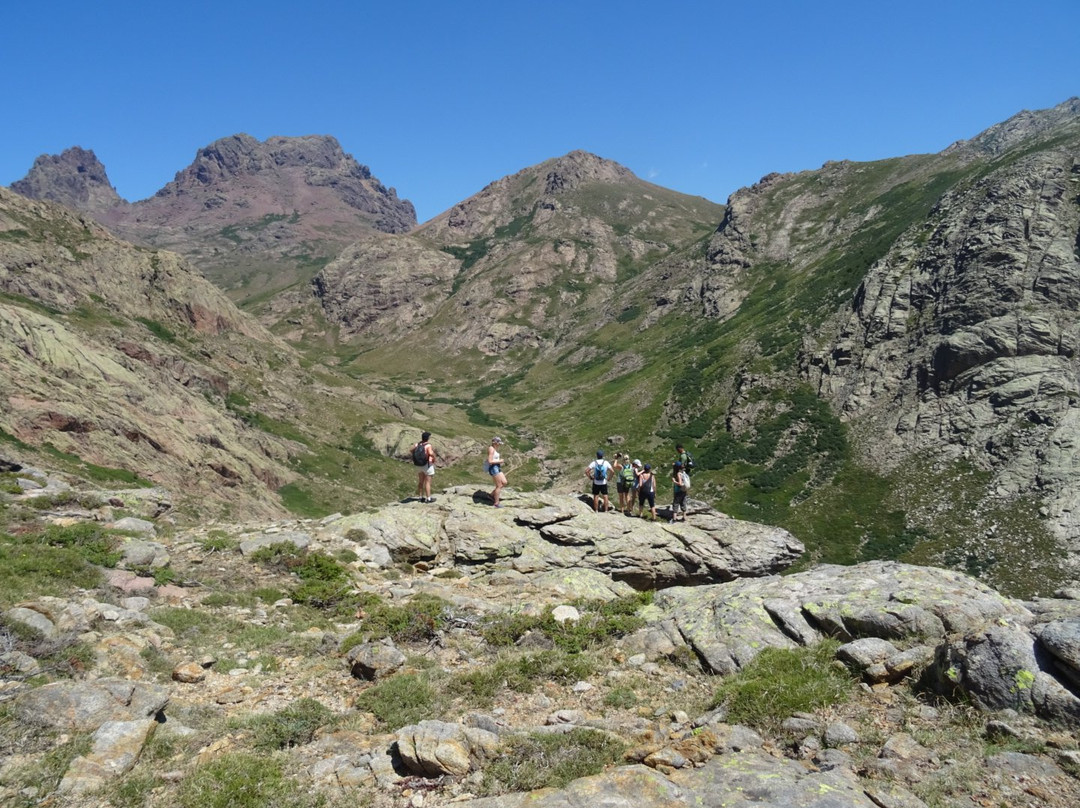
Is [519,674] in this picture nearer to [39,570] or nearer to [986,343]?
[39,570]

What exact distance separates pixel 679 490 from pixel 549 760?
19.0m

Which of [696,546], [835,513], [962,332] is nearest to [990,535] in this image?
[835,513]

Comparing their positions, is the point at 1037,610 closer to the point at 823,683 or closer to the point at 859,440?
the point at 823,683

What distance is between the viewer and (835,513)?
71.4 metres

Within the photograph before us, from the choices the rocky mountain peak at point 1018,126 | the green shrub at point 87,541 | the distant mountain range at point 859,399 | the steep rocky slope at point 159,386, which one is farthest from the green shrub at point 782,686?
the rocky mountain peak at point 1018,126

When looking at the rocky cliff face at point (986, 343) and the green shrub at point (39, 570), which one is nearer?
the green shrub at point (39, 570)

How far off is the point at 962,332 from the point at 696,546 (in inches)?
3027

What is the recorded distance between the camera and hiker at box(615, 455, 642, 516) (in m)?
26.6

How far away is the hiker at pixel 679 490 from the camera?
26.2 meters

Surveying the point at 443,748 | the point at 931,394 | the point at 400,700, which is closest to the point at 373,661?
the point at 400,700

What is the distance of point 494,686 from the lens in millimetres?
11906

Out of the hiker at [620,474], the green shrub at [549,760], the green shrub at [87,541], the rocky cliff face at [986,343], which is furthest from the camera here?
the rocky cliff face at [986,343]

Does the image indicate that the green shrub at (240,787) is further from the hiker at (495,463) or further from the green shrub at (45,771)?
the hiker at (495,463)

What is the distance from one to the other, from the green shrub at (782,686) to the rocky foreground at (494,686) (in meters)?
0.11
